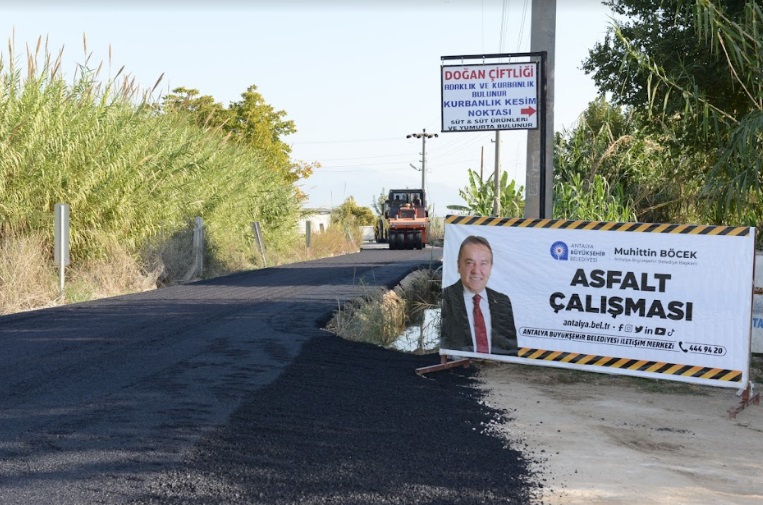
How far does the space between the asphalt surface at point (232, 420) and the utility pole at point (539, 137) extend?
2397 mm

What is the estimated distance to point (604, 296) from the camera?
911 centimetres

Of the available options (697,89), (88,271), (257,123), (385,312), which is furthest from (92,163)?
(257,123)

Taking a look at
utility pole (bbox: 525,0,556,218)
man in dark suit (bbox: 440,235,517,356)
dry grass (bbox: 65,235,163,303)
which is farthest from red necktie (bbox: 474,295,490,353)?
dry grass (bbox: 65,235,163,303)

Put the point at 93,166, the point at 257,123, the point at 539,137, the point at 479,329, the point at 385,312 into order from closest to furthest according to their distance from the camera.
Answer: the point at 479,329 < the point at 539,137 < the point at 385,312 < the point at 93,166 < the point at 257,123

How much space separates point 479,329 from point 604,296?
140 cm

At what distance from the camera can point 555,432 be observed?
7199 millimetres

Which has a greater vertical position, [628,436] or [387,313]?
[387,313]

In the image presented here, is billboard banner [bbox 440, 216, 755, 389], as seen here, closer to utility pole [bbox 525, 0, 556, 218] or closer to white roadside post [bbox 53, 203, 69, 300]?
utility pole [bbox 525, 0, 556, 218]

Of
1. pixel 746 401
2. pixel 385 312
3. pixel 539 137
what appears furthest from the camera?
pixel 385 312

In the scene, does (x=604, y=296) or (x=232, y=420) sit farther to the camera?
(x=604, y=296)

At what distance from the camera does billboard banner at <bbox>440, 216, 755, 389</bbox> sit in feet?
28.0

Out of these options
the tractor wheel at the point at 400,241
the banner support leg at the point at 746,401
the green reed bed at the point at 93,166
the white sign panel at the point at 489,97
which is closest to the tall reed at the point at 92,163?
the green reed bed at the point at 93,166

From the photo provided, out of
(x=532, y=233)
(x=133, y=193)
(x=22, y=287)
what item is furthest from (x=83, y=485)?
(x=133, y=193)

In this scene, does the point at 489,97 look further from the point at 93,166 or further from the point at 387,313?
the point at 93,166
